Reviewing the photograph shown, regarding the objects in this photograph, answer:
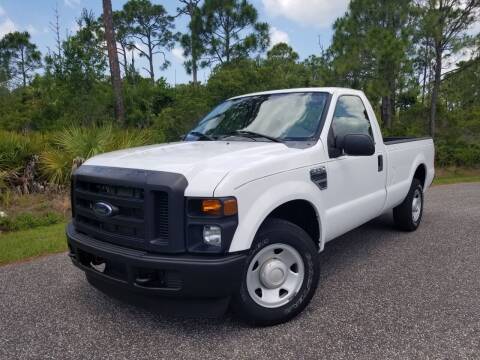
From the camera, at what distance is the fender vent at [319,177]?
334 centimetres

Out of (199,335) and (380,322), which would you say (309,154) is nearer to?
(380,322)

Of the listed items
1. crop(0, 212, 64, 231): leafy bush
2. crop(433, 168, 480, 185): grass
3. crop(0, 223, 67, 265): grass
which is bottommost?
crop(433, 168, 480, 185): grass

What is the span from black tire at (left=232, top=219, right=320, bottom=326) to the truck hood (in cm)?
54

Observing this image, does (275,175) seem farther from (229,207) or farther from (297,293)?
(297,293)

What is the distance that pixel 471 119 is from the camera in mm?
15172

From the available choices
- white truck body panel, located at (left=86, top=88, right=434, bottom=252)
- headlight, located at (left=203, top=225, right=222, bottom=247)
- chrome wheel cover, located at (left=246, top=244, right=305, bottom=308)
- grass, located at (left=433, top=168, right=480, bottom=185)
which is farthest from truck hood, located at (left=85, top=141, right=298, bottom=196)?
grass, located at (left=433, top=168, right=480, bottom=185)

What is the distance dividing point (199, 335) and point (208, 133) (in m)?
2.08

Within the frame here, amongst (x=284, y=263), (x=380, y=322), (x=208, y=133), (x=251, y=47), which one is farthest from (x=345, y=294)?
(x=251, y=47)

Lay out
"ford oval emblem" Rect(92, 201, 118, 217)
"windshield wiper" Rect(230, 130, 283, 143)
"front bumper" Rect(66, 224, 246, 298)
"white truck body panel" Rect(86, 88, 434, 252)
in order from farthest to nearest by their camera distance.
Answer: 1. "windshield wiper" Rect(230, 130, 283, 143)
2. "ford oval emblem" Rect(92, 201, 118, 217)
3. "white truck body panel" Rect(86, 88, 434, 252)
4. "front bumper" Rect(66, 224, 246, 298)

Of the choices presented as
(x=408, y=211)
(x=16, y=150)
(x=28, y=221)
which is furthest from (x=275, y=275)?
(x=16, y=150)

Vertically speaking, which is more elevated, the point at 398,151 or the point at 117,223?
the point at 398,151

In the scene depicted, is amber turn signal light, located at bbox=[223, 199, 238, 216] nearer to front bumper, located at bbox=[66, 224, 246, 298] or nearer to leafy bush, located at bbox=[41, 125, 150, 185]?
front bumper, located at bbox=[66, 224, 246, 298]

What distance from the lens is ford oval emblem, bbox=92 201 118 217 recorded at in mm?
2848

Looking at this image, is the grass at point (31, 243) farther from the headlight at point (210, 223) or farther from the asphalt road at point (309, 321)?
the headlight at point (210, 223)
